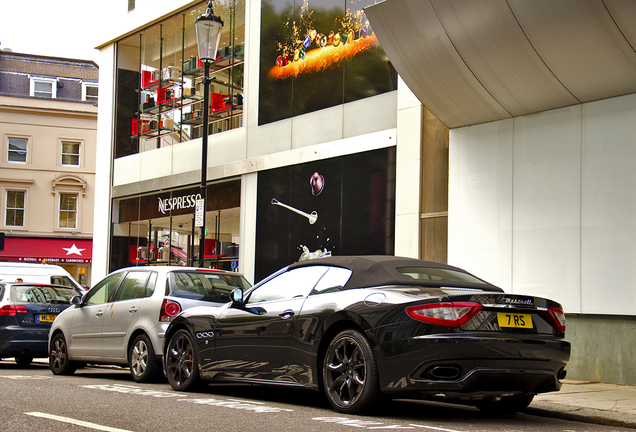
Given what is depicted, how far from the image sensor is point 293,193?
16688 millimetres

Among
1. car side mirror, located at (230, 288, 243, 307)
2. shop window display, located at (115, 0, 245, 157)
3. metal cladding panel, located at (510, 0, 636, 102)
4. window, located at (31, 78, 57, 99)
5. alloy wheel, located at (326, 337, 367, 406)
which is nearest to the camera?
alloy wheel, located at (326, 337, 367, 406)

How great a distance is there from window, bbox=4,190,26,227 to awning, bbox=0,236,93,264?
97cm

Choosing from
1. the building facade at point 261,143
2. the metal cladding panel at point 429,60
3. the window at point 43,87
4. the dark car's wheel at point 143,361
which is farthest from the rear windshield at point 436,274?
the window at point 43,87

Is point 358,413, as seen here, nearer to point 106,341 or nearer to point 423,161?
point 106,341

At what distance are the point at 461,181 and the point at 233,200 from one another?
782 centimetres

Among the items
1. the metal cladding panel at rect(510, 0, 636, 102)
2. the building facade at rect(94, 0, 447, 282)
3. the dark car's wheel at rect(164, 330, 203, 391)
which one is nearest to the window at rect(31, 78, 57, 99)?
the building facade at rect(94, 0, 447, 282)

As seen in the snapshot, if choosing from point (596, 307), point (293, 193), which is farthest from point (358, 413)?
point (293, 193)

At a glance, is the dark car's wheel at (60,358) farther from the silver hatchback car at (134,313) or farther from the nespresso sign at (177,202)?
the nespresso sign at (177,202)

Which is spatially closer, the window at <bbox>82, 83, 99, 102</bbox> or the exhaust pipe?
the exhaust pipe

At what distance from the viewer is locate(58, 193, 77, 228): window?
135 ft

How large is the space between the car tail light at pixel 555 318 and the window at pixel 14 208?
3793 cm

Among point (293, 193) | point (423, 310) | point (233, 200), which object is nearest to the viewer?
point (423, 310)

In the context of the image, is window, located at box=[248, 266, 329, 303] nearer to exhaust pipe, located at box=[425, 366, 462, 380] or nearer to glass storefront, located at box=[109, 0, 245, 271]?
exhaust pipe, located at box=[425, 366, 462, 380]

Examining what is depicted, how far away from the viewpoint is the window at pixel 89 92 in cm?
4450
